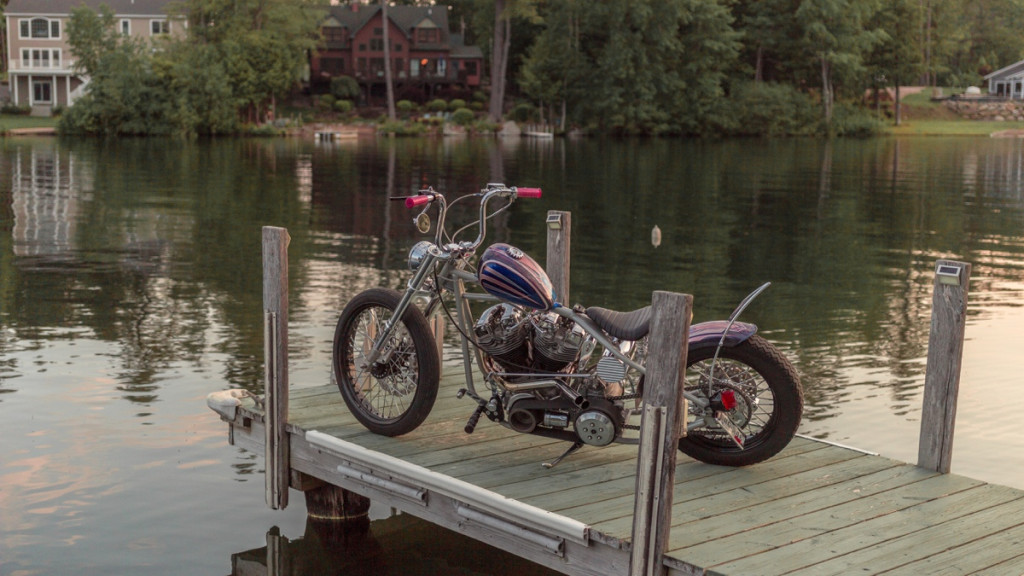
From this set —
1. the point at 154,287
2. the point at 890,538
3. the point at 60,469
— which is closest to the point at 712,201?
the point at 154,287

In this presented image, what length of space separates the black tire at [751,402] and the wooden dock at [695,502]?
109 millimetres

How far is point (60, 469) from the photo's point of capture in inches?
352

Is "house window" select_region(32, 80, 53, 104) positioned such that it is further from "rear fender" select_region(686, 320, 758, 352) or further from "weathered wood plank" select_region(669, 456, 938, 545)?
"weathered wood plank" select_region(669, 456, 938, 545)

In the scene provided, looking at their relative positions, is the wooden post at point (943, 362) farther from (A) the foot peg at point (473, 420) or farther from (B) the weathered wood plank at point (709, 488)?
(A) the foot peg at point (473, 420)

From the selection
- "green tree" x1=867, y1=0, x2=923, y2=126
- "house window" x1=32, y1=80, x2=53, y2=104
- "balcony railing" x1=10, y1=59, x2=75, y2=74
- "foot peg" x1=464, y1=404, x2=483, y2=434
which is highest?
"green tree" x1=867, y1=0, x2=923, y2=126

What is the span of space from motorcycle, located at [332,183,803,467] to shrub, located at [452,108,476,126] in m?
68.1

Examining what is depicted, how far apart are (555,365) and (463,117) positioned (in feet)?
227

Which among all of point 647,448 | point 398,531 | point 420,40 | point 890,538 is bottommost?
point 398,531

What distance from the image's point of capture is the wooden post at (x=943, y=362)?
6.38 metres

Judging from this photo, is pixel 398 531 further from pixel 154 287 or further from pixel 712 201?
pixel 712 201

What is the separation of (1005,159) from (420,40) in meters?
44.5

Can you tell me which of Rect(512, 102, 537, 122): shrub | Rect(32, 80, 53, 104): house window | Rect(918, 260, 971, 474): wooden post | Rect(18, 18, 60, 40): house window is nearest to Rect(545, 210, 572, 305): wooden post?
Rect(918, 260, 971, 474): wooden post

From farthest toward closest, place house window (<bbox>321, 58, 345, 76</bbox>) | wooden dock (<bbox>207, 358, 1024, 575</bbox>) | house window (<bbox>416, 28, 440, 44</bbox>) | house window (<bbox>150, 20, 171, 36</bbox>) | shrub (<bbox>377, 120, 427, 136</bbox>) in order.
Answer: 1. house window (<bbox>416, 28, 440, 44</bbox>)
2. house window (<bbox>321, 58, 345, 76</bbox>)
3. house window (<bbox>150, 20, 171, 36</bbox>)
4. shrub (<bbox>377, 120, 427, 136</bbox>)
5. wooden dock (<bbox>207, 358, 1024, 575</bbox>)

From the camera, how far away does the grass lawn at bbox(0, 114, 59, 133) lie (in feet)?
217
